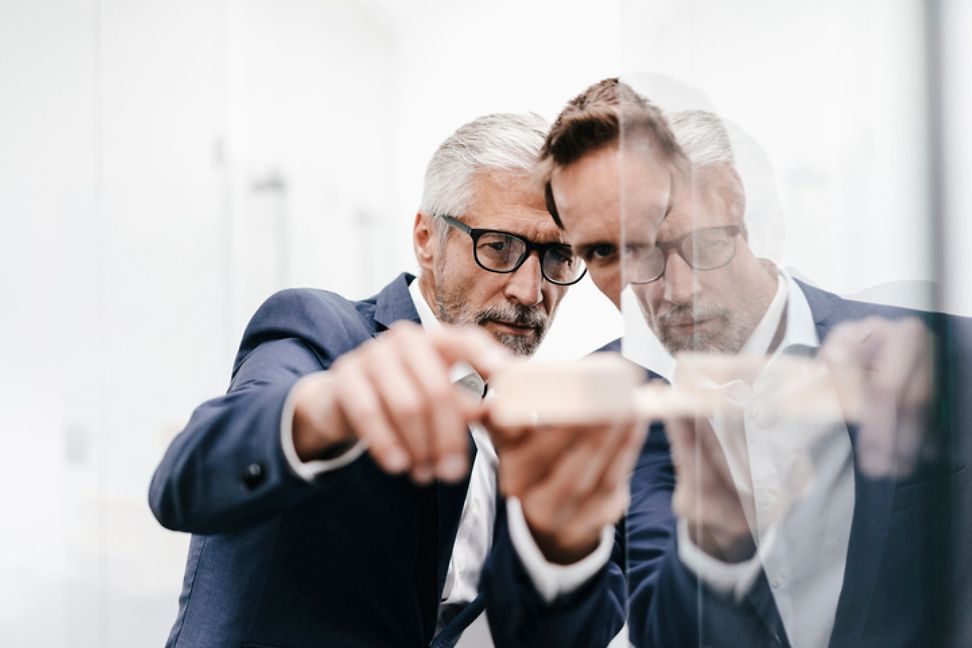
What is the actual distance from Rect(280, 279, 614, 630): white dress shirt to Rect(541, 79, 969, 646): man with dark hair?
40 millimetres

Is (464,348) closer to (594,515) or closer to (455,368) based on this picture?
(594,515)

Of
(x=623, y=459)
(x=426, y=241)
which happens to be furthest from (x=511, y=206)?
(x=623, y=459)

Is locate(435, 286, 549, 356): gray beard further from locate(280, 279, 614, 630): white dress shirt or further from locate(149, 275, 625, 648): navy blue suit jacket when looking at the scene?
locate(149, 275, 625, 648): navy blue suit jacket

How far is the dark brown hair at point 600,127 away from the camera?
0.47 m

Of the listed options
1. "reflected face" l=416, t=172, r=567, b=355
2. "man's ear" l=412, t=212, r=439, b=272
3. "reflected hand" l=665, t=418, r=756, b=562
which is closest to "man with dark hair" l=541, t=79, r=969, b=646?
"reflected hand" l=665, t=418, r=756, b=562

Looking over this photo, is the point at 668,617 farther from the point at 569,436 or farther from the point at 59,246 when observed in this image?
the point at 59,246

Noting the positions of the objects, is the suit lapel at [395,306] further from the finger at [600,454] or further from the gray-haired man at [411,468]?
the finger at [600,454]

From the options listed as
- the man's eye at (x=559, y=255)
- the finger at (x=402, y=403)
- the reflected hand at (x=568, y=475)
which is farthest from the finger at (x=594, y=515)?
the man's eye at (x=559, y=255)

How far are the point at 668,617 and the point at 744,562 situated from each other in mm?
54

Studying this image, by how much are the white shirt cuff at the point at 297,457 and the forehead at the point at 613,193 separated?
8.2 inches

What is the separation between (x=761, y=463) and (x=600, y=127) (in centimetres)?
26

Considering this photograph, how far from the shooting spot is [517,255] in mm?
733

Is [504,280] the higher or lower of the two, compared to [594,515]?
higher

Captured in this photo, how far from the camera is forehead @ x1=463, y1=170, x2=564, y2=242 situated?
700 millimetres
